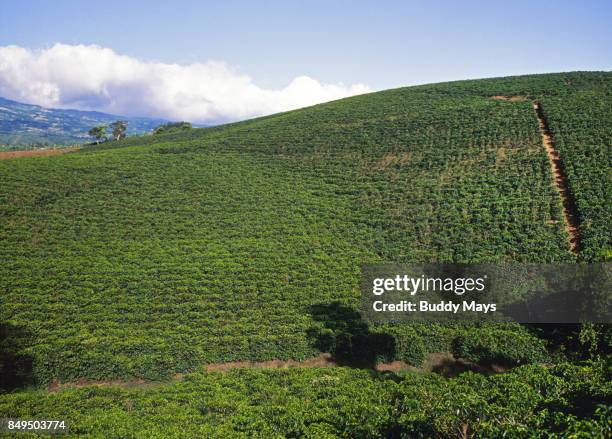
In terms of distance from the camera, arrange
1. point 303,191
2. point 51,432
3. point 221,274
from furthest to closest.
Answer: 1. point 303,191
2. point 221,274
3. point 51,432

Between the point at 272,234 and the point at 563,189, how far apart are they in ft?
86.9

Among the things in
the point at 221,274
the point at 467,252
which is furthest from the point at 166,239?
the point at 467,252

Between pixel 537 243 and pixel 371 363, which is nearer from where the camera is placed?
pixel 371 363

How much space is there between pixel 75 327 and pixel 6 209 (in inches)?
780

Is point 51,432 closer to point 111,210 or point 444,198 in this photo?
point 111,210

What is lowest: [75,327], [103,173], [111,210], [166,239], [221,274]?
[75,327]

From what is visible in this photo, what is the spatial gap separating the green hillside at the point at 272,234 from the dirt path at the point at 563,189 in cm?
49

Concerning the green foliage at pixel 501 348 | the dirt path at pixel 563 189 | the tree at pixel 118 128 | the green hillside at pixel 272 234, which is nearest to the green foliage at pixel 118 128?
the tree at pixel 118 128

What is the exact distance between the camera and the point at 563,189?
3400 centimetres

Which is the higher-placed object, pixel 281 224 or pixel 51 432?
pixel 281 224

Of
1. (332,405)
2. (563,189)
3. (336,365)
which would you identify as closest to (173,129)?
(563,189)

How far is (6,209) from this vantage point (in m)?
34.9

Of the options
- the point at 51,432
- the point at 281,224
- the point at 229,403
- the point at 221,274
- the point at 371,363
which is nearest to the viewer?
the point at 51,432

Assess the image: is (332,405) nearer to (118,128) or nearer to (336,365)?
(336,365)
